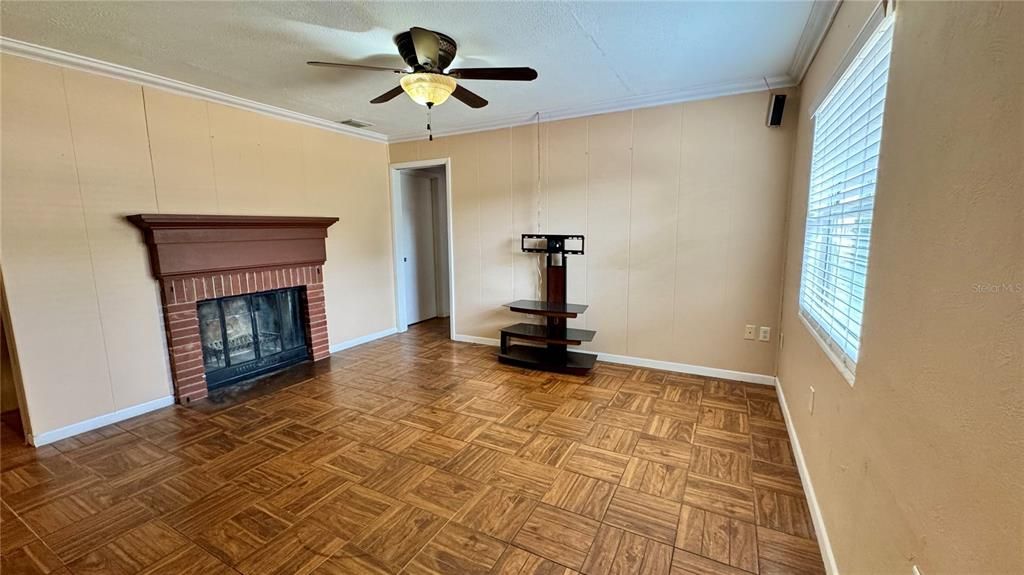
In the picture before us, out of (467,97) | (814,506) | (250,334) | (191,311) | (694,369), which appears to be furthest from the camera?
(250,334)

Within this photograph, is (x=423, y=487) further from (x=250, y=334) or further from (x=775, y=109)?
(x=775, y=109)

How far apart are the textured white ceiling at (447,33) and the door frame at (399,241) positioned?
1.31 metres

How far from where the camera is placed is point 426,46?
2139mm

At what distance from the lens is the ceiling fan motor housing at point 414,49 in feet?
7.32

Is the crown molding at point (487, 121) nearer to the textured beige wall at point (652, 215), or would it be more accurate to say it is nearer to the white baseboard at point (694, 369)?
the textured beige wall at point (652, 215)

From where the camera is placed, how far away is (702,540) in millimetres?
1664

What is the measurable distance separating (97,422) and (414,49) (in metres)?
3.20

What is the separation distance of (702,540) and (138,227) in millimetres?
3909

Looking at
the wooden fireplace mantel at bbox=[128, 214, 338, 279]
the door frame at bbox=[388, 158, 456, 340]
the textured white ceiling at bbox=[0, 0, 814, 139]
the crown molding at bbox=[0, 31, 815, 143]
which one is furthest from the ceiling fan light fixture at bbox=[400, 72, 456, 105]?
the door frame at bbox=[388, 158, 456, 340]

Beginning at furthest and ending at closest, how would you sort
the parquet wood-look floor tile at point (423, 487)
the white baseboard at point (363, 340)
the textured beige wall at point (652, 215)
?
the white baseboard at point (363, 340), the textured beige wall at point (652, 215), the parquet wood-look floor tile at point (423, 487)

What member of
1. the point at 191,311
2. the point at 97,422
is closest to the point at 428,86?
the point at 191,311

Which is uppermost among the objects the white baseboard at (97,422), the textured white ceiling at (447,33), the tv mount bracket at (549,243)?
the textured white ceiling at (447,33)

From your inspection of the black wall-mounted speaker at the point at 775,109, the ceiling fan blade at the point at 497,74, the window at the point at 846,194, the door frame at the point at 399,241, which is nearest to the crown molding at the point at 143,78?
the door frame at the point at 399,241

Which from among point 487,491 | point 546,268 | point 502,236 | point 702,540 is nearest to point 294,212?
point 502,236
